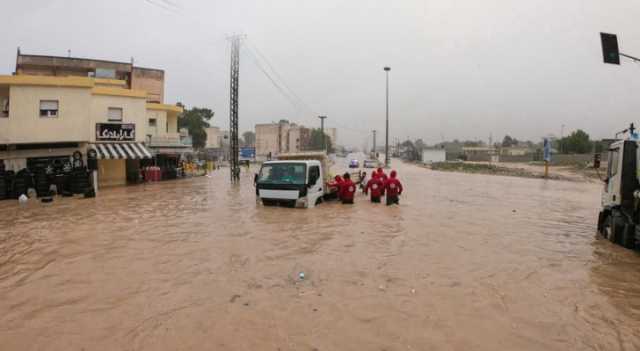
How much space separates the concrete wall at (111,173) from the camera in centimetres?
2289

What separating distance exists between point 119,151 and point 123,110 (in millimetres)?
3308

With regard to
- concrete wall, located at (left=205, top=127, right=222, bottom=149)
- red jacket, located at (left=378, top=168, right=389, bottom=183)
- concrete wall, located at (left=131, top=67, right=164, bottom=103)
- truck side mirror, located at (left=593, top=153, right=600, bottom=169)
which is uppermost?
concrete wall, located at (left=131, top=67, right=164, bottom=103)

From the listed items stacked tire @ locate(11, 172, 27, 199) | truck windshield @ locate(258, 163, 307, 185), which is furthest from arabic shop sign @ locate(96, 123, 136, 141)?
truck windshield @ locate(258, 163, 307, 185)

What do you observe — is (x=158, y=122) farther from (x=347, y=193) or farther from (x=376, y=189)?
(x=376, y=189)

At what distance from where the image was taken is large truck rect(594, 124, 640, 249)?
27.2 feet

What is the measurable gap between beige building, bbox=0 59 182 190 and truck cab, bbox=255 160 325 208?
10809 millimetres

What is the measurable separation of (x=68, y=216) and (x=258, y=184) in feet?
19.9

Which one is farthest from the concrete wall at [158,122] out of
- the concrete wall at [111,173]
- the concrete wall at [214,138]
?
the concrete wall at [214,138]

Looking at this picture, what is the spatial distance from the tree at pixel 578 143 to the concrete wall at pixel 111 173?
8721cm

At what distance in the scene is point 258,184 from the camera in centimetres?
1410

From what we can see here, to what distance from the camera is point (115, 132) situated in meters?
21.5

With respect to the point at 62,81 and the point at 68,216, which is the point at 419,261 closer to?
the point at 68,216

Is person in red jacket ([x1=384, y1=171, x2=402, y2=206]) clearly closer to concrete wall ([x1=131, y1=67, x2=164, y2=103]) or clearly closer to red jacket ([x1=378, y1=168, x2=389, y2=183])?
red jacket ([x1=378, y1=168, x2=389, y2=183])

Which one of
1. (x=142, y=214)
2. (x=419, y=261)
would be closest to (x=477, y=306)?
(x=419, y=261)
